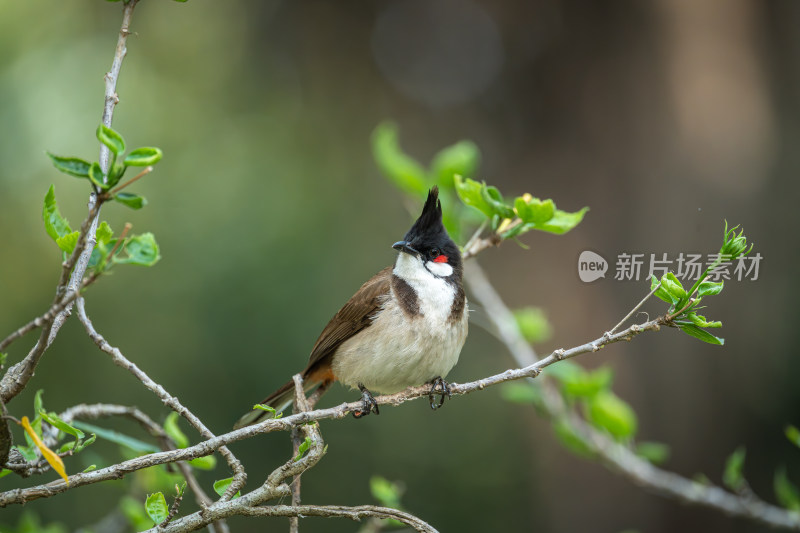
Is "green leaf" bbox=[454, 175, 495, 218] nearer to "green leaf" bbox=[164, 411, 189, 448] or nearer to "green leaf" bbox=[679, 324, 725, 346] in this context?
"green leaf" bbox=[679, 324, 725, 346]

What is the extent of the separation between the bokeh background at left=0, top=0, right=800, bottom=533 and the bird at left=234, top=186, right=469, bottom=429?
7.08 ft

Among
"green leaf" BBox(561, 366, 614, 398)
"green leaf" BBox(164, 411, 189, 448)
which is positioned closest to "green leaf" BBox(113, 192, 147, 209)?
"green leaf" BBox(164, 411, 189, 448)

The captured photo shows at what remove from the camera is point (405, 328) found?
2.53m

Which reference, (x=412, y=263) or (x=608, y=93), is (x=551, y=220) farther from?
(x=608, y=93)

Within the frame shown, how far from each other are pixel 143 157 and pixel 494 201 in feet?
3.04

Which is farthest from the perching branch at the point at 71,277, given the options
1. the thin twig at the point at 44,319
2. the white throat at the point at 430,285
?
the white throat at the point at 430,285

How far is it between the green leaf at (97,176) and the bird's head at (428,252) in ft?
4.86

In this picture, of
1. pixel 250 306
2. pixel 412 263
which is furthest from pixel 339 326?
pixel 250 306

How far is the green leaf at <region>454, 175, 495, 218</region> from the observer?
1.84 metres

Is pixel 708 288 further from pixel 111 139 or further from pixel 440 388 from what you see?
pixel 440 388

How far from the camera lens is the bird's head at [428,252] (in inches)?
101

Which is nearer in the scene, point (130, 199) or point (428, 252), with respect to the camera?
point (130, 199)

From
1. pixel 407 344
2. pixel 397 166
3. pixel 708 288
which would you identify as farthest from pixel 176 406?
pixel 397 166

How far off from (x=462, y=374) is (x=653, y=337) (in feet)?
4.61
